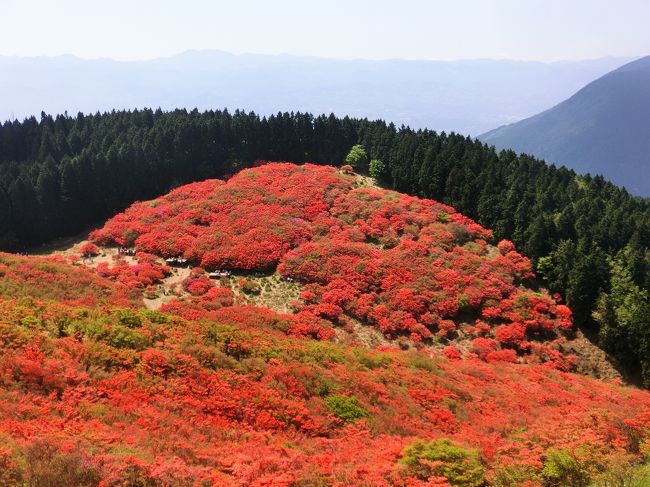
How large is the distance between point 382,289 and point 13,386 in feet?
96.5

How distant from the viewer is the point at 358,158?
223ft

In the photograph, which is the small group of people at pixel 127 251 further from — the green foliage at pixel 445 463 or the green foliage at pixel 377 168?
the green foliage at pixel 445 463

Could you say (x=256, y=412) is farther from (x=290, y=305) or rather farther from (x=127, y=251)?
(x=127, y=251)

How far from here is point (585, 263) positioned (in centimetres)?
3831

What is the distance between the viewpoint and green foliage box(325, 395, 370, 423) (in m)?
18.2

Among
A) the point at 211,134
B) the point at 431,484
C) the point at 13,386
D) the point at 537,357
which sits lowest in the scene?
the point at 537,357

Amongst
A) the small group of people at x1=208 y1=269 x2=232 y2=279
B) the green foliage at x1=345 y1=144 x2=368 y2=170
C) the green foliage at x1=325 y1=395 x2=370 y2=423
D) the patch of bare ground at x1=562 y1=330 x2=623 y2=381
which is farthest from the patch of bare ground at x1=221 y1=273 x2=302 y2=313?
the green foliage at x1=345 y1=144 x2=368 y2=170

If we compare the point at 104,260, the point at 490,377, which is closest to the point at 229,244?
the point at 104,260

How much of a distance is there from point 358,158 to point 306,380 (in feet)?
Result: 172

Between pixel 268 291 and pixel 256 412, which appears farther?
pixel 268 291

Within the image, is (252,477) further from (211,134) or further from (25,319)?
(211,134)

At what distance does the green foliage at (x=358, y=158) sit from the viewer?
68062mm

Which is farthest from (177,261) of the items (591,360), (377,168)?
(591,360)

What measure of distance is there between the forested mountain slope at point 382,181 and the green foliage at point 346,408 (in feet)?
87.3
